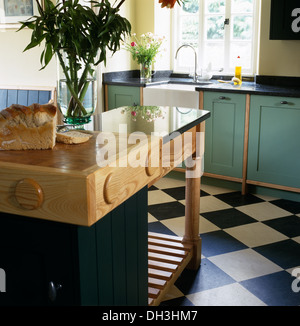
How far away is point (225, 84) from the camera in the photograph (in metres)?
4.42

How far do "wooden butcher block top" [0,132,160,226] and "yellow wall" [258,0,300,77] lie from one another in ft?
10.7

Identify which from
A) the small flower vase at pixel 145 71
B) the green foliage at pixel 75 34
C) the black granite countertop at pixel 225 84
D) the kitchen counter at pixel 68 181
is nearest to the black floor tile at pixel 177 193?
the black granite countertop at pixel 225 84

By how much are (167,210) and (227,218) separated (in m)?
0.49

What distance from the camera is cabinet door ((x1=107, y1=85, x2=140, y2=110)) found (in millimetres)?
4520

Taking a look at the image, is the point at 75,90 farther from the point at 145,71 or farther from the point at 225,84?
the point at 145,71

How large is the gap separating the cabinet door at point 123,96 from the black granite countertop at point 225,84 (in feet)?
0.17

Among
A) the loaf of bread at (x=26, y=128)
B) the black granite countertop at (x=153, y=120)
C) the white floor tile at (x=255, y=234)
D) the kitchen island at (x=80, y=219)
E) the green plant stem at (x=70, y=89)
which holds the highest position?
the green plant stem at (x=70, y=89)

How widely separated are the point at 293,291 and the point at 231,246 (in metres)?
0.63

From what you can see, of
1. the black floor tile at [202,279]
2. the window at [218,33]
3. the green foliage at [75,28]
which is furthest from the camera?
the window at [218,33]

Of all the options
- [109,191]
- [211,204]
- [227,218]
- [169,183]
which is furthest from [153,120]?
[169,183]

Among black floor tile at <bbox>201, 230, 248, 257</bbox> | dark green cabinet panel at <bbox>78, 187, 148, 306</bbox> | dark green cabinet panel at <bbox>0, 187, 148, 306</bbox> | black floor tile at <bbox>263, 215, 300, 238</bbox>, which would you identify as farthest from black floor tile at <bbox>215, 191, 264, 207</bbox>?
dark green cabinet panel at <bbox>0, 187, 148, 306</bbox>

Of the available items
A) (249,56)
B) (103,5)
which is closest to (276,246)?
(103,5)

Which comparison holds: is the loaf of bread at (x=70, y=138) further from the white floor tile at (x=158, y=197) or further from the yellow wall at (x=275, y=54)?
the yellow wall at (x=275, y=54)

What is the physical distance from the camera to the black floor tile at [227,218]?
3434 millimetres
